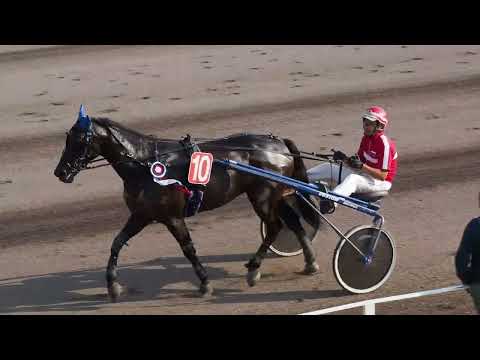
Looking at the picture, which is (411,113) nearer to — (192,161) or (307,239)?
(307,239)

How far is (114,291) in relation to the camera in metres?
9.33

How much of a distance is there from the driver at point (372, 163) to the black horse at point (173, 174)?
0.56m

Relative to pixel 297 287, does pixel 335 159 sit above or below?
above

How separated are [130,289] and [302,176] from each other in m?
2.03

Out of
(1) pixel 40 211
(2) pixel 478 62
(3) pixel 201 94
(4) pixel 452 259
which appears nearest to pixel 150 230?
(1) pixel 40 211

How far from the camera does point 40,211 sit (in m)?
11.6

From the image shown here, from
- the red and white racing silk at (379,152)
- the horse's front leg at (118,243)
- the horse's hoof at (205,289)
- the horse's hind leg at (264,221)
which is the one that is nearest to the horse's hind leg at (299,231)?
the horse's hind leg at (264,221)

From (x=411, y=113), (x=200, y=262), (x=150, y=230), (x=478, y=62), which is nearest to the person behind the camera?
(x=200, y=262)

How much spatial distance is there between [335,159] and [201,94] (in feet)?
22.9

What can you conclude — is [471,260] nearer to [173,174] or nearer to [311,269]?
[311,269]

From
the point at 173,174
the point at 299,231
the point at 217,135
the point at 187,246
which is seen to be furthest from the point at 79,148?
the point at 217,135

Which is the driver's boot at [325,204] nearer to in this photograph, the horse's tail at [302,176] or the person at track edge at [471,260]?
the horse's tail at [302,176]

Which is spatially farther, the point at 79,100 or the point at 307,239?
the point at 79,100

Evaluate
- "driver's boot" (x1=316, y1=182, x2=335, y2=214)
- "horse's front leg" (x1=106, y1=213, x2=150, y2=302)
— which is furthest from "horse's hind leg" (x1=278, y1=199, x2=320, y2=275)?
"horse's front leg" (x1=106, y1=213, x2=150, y2=302)
